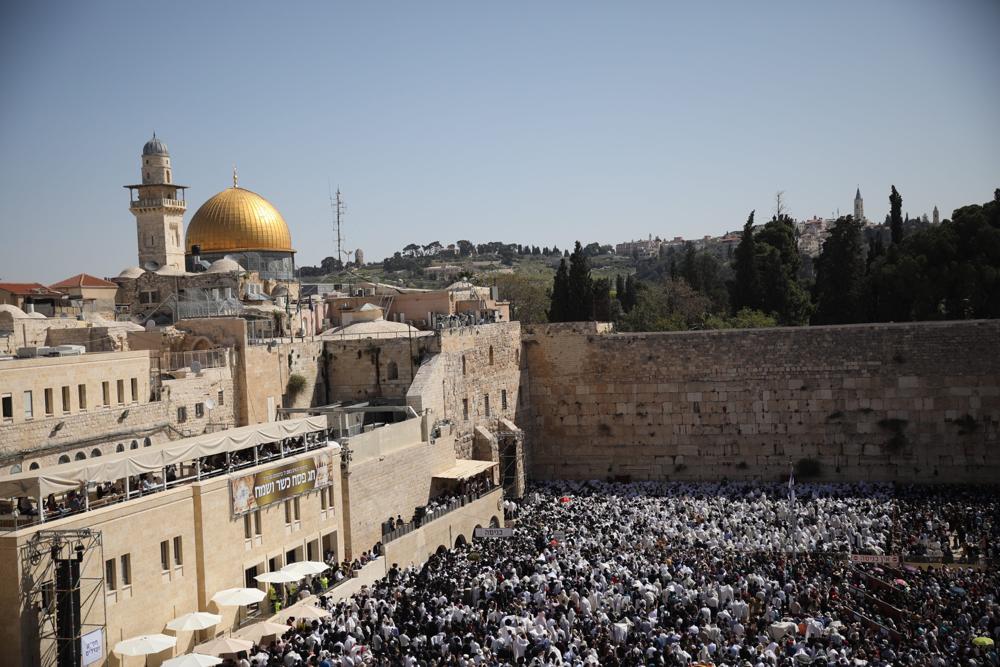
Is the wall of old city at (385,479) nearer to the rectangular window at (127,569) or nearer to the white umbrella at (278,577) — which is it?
the white umbrella at (278,577)

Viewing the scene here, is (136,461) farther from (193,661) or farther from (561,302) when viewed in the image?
(561,302)

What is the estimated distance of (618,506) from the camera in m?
25.7

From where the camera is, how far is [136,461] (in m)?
16.2

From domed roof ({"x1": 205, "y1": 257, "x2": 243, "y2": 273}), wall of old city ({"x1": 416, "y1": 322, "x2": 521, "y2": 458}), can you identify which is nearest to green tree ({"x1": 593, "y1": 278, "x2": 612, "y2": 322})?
wall of old city ({"x1": 416, "y1": 322, "x2": 521, "y2": 458})

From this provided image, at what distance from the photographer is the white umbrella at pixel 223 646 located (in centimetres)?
1481

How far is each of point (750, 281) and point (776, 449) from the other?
45.0ft

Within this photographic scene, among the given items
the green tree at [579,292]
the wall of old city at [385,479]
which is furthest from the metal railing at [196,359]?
the green tree at [579,292]

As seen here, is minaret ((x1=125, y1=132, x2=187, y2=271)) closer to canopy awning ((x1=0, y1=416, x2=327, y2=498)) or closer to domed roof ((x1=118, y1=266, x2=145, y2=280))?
domed roof ((x1=118, y1=266, x2=145, y2=280))

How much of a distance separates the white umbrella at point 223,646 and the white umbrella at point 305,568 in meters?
2.66

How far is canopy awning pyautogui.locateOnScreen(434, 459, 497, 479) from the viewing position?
25.3m

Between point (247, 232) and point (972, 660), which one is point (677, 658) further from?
point (247, 232)

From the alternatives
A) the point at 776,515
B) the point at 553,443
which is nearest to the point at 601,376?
the point at 553,443

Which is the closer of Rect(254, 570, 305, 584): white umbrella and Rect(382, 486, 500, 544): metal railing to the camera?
Rect(254, 570, 305, 584): white umbrella

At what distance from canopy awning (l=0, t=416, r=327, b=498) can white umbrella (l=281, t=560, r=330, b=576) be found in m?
2.47
